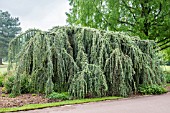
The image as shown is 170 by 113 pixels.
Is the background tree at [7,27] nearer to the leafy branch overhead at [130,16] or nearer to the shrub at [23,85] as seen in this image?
the leafy branch overhead at [130,16]

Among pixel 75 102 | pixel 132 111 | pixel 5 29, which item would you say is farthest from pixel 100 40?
pixel 5 29

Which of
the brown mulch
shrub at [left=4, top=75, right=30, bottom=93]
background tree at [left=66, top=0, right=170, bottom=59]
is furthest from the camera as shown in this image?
background tree at [left=66, top=0, right=170, bottom=59]

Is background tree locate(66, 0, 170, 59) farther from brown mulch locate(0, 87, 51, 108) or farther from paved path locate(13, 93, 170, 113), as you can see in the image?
brown mulch locate(0, 87, 51, 108)

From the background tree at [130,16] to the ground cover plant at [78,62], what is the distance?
5800 millimetres

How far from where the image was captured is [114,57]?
795 centimetres

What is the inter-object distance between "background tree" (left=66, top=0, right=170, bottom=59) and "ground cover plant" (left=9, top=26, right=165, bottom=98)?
19.0ft

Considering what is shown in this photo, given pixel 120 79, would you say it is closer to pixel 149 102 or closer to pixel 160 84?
pixel 149 102

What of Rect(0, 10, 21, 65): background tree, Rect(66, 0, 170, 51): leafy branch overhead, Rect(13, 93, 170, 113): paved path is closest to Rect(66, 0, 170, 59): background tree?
Rect(66, 0, 170, 51): leafy branch overhead

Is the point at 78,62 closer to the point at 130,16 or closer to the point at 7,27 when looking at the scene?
the point at 130,16

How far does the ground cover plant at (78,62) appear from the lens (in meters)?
7.49

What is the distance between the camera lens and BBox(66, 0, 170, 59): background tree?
13969mm

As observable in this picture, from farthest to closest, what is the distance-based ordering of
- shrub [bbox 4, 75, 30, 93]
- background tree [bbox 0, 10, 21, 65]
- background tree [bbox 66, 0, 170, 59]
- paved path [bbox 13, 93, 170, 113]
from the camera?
1. background tree [bbox 0, 10, 21, 65]
2. background tree [bbox 66, 0, 170, 59]
3. shrub [bbox 4, 75, 30, 93]
4. paved path [bbox 13, 93, 170, 113]

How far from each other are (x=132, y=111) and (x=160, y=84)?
393cm

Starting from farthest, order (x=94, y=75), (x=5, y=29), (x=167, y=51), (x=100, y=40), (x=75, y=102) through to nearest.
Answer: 1. (x=5, y=29)
2. (x=167, y=51)
3. (x=100, y=40)
4. (x=94, y=75)
5. (x=75, y=102)
